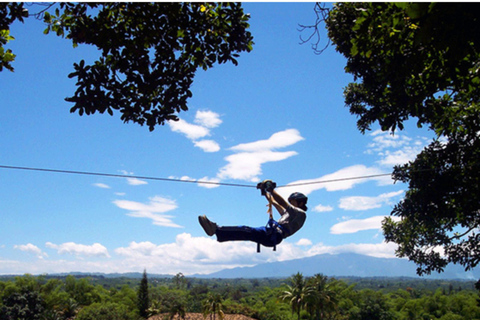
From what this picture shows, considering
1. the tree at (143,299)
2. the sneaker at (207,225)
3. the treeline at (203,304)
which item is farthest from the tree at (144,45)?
the tree at (143,299)

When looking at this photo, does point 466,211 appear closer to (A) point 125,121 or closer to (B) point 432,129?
(B) point 432,129

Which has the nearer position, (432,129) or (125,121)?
(125,121)

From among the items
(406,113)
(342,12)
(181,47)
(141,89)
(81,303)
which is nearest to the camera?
(141,89)

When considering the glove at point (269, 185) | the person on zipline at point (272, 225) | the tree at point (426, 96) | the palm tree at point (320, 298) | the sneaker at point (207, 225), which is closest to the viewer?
the tree at point (426, 96)

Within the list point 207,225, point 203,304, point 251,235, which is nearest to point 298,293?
point 203,304

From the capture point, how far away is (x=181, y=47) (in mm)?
6574

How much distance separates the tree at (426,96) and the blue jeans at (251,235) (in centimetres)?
326

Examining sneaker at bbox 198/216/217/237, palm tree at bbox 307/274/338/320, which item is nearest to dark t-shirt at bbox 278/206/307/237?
sneaker at bbox 198/216/217/237

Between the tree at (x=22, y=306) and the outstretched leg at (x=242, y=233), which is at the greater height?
the outstretched leg at (x=242, y=233)

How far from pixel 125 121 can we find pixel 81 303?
58.7 meters

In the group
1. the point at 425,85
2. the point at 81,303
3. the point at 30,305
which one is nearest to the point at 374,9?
the point at 425,85

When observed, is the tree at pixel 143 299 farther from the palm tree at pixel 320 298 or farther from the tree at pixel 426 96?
the tree at pixel 426 96

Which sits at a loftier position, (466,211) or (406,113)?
(406,113)

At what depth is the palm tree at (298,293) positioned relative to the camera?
1438 inches
